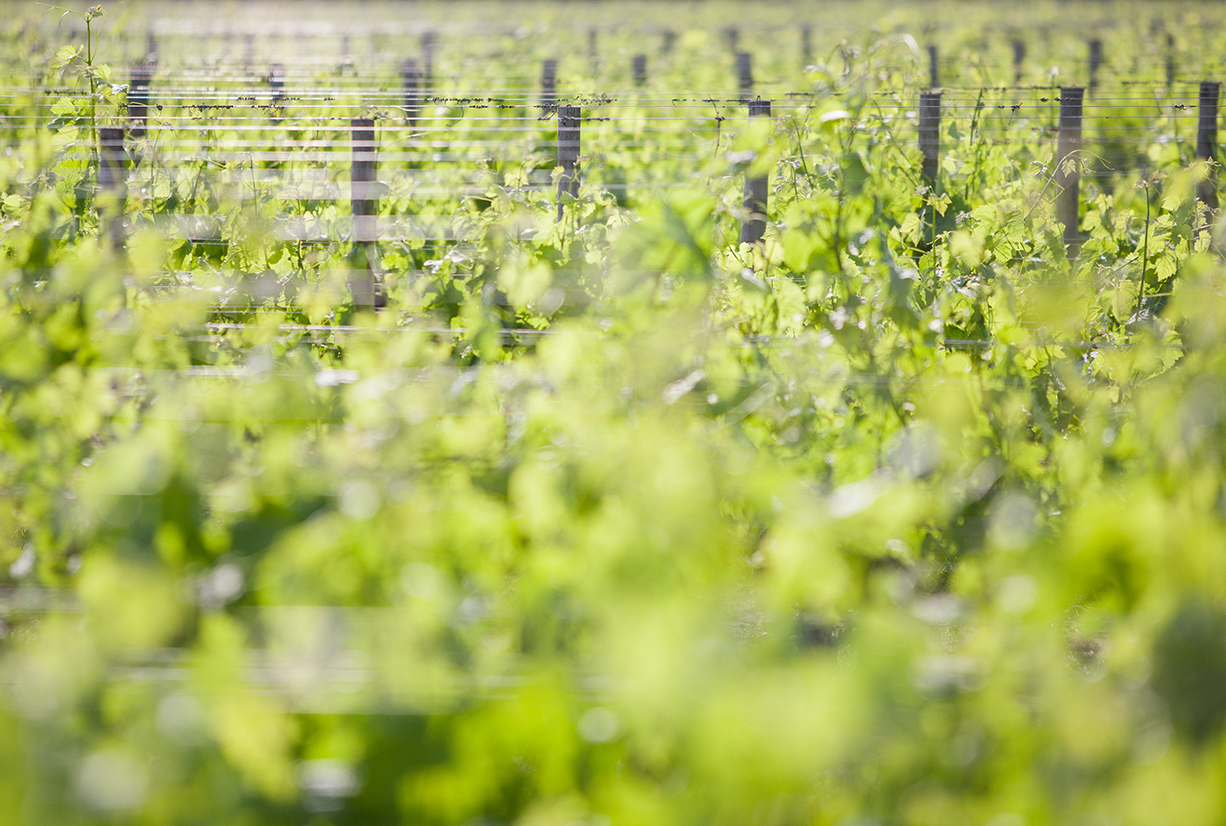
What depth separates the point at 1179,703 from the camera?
78cm

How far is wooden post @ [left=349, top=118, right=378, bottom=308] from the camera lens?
8.84 feet

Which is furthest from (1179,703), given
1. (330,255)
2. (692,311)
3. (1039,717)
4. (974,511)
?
(330,255)

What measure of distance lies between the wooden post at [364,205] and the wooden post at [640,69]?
496cm

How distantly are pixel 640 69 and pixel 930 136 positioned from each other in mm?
5671

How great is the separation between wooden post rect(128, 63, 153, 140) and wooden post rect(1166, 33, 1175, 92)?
21.6ft

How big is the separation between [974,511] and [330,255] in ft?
7.42

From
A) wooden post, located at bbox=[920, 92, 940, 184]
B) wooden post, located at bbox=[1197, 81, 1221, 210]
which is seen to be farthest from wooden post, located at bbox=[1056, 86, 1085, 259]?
wooden post, located at bbox=[1197, 81, 1221, 210]

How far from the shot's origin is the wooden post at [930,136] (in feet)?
13.1

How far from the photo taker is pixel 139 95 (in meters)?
4.77

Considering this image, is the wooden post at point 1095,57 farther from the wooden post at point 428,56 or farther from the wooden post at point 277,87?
the wooden post at point 277,87

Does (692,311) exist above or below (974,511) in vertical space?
above

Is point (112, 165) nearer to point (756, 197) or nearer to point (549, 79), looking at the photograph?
point (756, 197)

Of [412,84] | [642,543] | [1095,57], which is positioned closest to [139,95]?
[412,84]

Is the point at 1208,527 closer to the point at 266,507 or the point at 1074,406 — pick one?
the point at 1074,406
